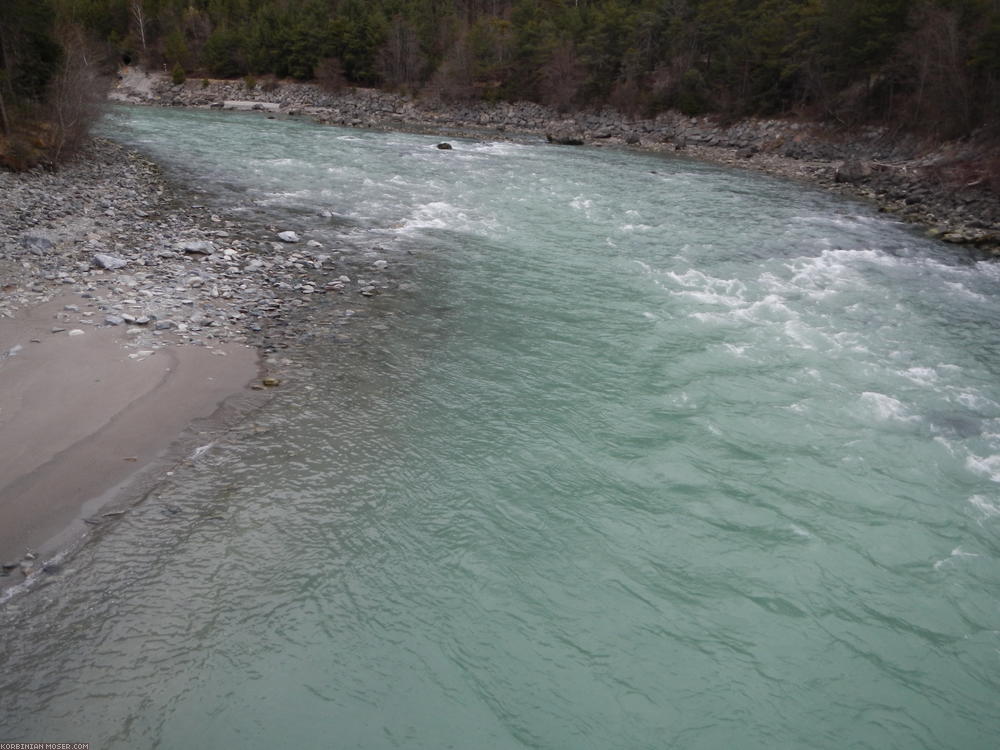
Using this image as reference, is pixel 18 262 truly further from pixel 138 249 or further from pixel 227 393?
pixel 227 393

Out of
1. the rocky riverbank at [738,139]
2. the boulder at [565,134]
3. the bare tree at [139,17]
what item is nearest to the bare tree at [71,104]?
the rocky riverbank at [738,139]

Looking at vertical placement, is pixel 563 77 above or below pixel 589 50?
below

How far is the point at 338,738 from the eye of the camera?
4.53m

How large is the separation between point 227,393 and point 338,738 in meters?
5.14

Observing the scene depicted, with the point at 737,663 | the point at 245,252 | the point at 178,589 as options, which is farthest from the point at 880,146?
the point at 178,589

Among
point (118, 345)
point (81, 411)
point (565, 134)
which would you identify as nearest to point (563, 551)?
point (81, 411)

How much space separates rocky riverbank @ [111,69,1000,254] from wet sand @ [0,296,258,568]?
22.1 m

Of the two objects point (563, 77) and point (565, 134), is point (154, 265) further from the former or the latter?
point (563, 77)

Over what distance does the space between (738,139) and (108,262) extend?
43.6 metres

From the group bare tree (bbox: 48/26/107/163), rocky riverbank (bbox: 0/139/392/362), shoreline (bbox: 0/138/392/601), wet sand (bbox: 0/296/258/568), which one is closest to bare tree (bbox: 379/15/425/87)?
bare tree (bbox: 48/26/107/163)

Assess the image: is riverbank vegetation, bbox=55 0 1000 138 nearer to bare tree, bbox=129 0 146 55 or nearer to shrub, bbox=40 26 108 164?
bare tree, bbox=129 0 146 55

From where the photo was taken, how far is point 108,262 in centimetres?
1169

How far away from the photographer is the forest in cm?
3012

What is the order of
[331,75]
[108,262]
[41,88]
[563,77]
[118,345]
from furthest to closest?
[331,75] → [563,77] → [41,88] → [108,262] → [118,345]
